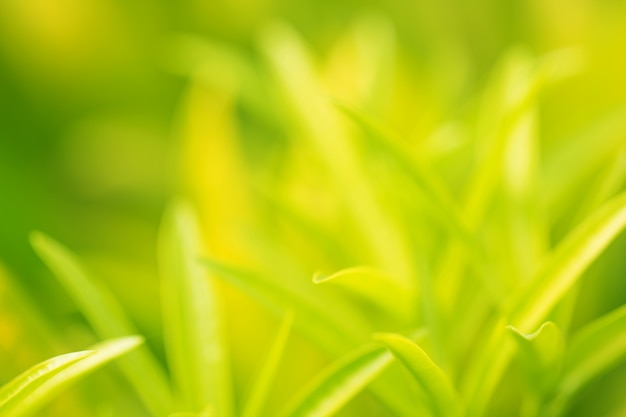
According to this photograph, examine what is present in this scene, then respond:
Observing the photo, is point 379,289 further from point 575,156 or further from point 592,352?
point 575,156

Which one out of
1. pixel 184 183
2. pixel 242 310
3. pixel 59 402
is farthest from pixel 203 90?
pixel 59 402

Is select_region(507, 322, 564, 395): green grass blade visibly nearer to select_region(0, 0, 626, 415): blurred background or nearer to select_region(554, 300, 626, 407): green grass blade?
select_region(554, 300, 626, 407): green grass blade

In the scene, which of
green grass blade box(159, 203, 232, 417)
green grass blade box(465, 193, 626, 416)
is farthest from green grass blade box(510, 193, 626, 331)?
green grass blade box(159, 203, 232, 417)

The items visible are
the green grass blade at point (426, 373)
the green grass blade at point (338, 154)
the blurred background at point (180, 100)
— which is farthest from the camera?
the blurred background at point (180, 100)

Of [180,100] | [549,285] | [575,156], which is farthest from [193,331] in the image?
[180,100]

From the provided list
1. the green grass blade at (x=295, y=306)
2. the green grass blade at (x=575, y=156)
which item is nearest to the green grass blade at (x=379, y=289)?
the green grass blade at (x=295, y=306)

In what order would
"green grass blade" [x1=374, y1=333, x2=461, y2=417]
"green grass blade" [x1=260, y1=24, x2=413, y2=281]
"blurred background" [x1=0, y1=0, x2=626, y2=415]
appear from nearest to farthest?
"green grass blade" [x1=374, y1=333, x2=461, y2=417], "green grass blade" [x1=260, y1=24, x2=413, y2=281], "blurred background" [x1=0, y1=0, x2=626, y2=415]

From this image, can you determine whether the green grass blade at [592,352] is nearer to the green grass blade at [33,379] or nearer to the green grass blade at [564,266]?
the green grass blade at [564,266]
